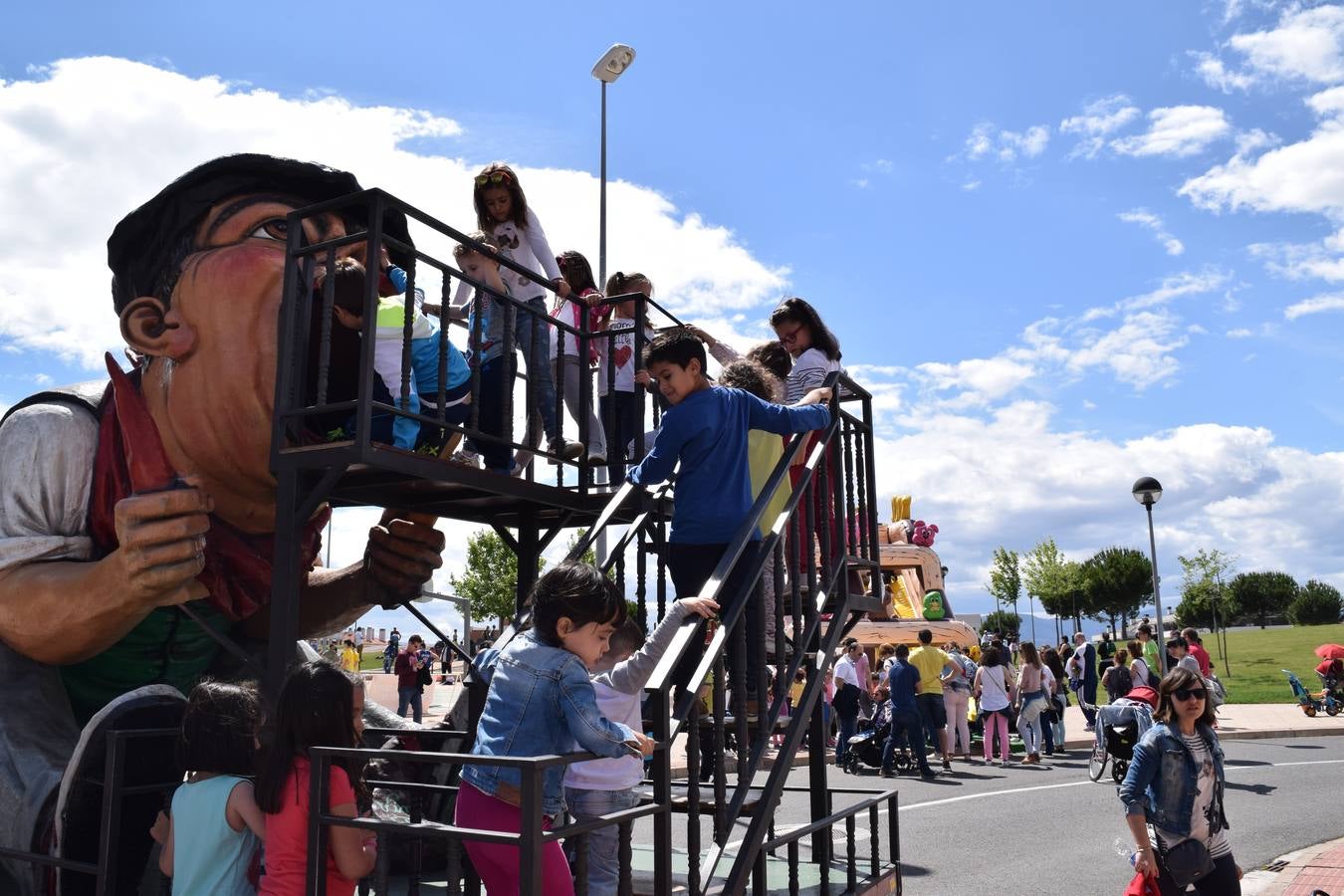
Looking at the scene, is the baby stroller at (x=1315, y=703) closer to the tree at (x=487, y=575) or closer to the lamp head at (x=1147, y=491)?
the lamp head at (x=1147, y=491)

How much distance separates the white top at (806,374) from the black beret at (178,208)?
Answer: 8.44ft

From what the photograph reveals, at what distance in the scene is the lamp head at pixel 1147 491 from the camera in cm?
1496

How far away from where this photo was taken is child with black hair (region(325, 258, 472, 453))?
4.24 metres

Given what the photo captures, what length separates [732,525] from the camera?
4.32 m

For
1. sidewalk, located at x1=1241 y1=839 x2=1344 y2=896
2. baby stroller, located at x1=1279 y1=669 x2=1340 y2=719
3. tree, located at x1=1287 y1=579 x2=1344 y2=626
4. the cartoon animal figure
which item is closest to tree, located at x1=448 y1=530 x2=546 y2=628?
the cartoon animal figure

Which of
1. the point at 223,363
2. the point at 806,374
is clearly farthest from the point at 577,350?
the point at 223,363

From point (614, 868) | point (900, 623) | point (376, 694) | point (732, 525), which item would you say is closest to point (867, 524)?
point (732, 525)

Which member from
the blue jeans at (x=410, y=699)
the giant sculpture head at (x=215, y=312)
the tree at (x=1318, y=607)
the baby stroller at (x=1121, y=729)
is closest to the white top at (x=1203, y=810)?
the giant sculpture head at (x=215, y=312)

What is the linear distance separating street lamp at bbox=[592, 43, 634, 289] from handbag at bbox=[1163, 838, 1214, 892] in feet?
41.0

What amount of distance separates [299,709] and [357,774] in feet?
0.81

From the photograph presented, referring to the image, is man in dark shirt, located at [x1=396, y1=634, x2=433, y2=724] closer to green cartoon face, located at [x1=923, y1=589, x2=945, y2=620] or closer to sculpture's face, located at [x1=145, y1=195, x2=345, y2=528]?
sculpture's face, located at [x1=145, y1=195, x2=345, y2=528]

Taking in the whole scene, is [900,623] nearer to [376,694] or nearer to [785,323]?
[376,694]

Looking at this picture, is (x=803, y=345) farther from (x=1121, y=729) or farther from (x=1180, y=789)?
(x=1121, y=729)

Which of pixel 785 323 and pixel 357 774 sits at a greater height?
pixel 785 323
